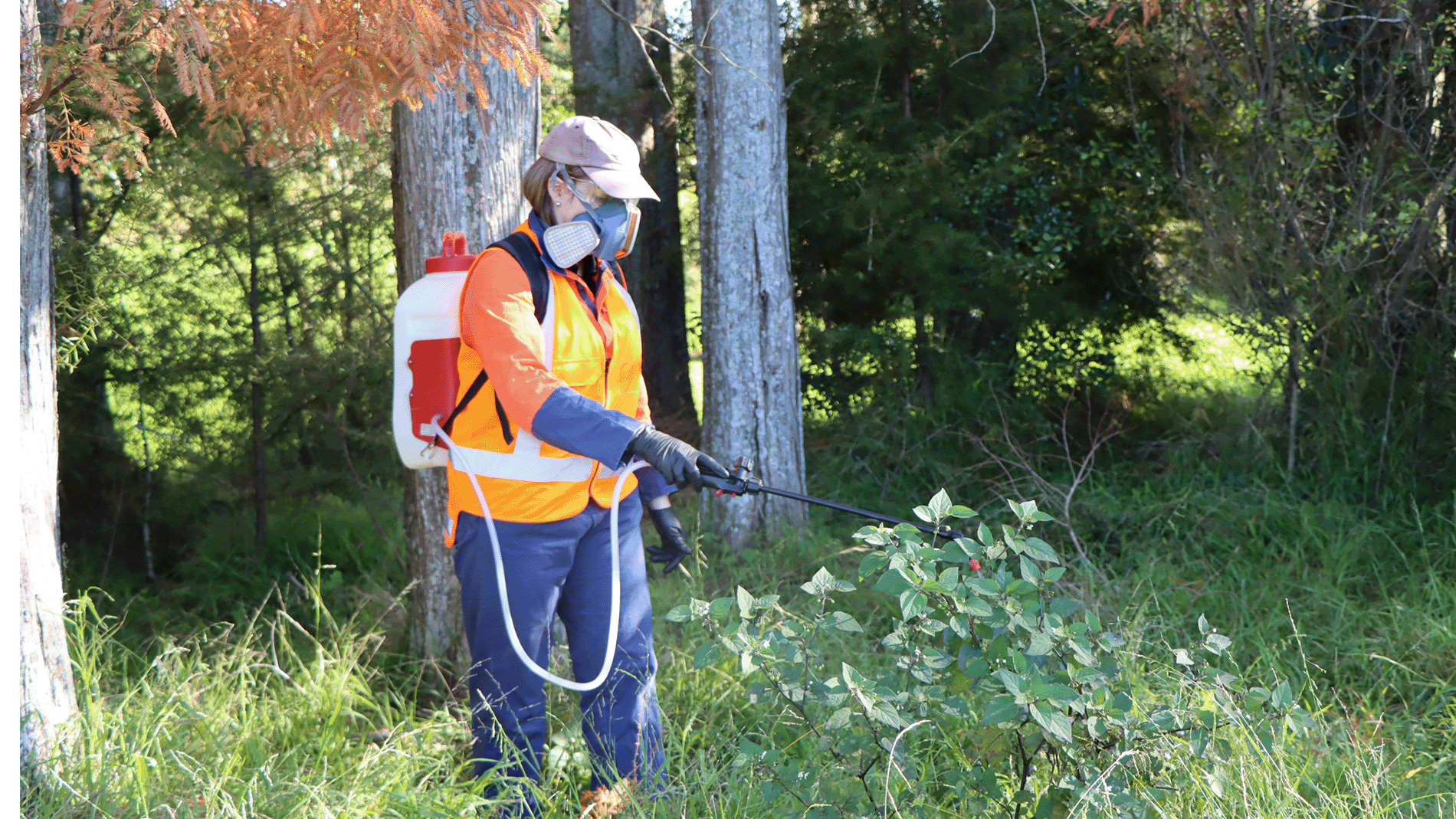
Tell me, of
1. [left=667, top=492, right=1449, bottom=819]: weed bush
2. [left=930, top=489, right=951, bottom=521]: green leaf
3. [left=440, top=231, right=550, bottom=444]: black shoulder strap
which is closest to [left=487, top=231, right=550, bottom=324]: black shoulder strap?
[left=440, top=231, right=550, bottom=444]: black shoulder strap

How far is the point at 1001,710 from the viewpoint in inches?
76.2

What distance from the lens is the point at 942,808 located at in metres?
2.40

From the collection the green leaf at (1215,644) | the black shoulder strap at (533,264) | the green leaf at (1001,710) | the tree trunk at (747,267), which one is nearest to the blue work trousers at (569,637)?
the black shoulder strap at (533,264)

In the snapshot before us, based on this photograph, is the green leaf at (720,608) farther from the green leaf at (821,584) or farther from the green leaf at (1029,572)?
the green leaf at (1029,572)

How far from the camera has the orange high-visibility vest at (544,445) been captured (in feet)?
8.12

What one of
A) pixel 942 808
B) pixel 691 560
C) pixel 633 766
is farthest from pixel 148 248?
pixel 942 808

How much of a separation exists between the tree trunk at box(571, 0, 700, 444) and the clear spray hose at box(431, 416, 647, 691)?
491 cm

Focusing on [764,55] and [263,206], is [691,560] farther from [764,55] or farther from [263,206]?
[263,206]

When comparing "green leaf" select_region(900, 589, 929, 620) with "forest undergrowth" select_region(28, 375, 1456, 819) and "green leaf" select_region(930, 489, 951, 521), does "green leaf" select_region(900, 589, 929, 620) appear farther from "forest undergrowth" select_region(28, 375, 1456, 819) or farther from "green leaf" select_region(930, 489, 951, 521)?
"green leaf" select_region(930, 489, 951, 521)

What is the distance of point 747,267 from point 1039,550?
134 inches

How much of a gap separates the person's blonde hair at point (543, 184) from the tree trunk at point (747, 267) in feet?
9.12

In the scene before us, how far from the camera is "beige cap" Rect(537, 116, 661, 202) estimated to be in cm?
246
